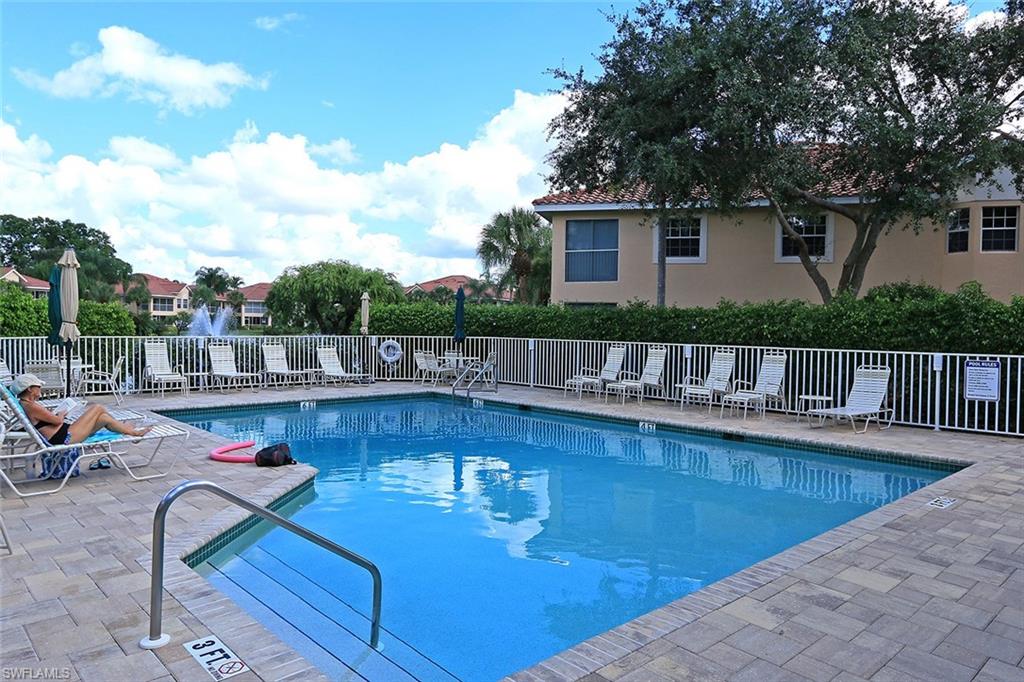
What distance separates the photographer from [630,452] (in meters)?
9.34

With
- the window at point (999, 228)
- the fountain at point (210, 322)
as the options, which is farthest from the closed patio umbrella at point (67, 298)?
the fountain at point (210, 322)

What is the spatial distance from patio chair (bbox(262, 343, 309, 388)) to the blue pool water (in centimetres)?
416

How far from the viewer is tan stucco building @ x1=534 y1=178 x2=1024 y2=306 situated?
16812 mm

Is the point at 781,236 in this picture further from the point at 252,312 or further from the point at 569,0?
the point at 252,312

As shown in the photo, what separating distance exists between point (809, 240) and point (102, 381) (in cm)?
1727

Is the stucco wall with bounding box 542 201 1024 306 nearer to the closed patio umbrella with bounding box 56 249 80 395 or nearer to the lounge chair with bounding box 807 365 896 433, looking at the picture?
the lounge chair with bounding box 807 365 896 433

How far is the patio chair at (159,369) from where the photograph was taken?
13227 millimetres

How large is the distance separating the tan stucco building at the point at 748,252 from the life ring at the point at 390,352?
6.44 meters

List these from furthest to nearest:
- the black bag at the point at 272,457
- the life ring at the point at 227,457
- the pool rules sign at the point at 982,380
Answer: the pool rules sign at the point at 982,380 < the life ring at the point at 227,457 < the black bag at the point at 272,457

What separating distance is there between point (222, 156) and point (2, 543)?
54.1ft

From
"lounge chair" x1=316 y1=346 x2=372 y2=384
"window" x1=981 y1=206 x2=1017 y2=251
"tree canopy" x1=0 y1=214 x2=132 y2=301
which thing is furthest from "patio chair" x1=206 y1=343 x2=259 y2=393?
"tree canopy" x1=0 y1=214 x2=132 y2=301

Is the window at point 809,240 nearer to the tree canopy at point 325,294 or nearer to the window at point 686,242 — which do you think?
the window at point 686,242

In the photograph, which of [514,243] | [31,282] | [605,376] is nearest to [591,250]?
[605,376]

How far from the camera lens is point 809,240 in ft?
60.9
